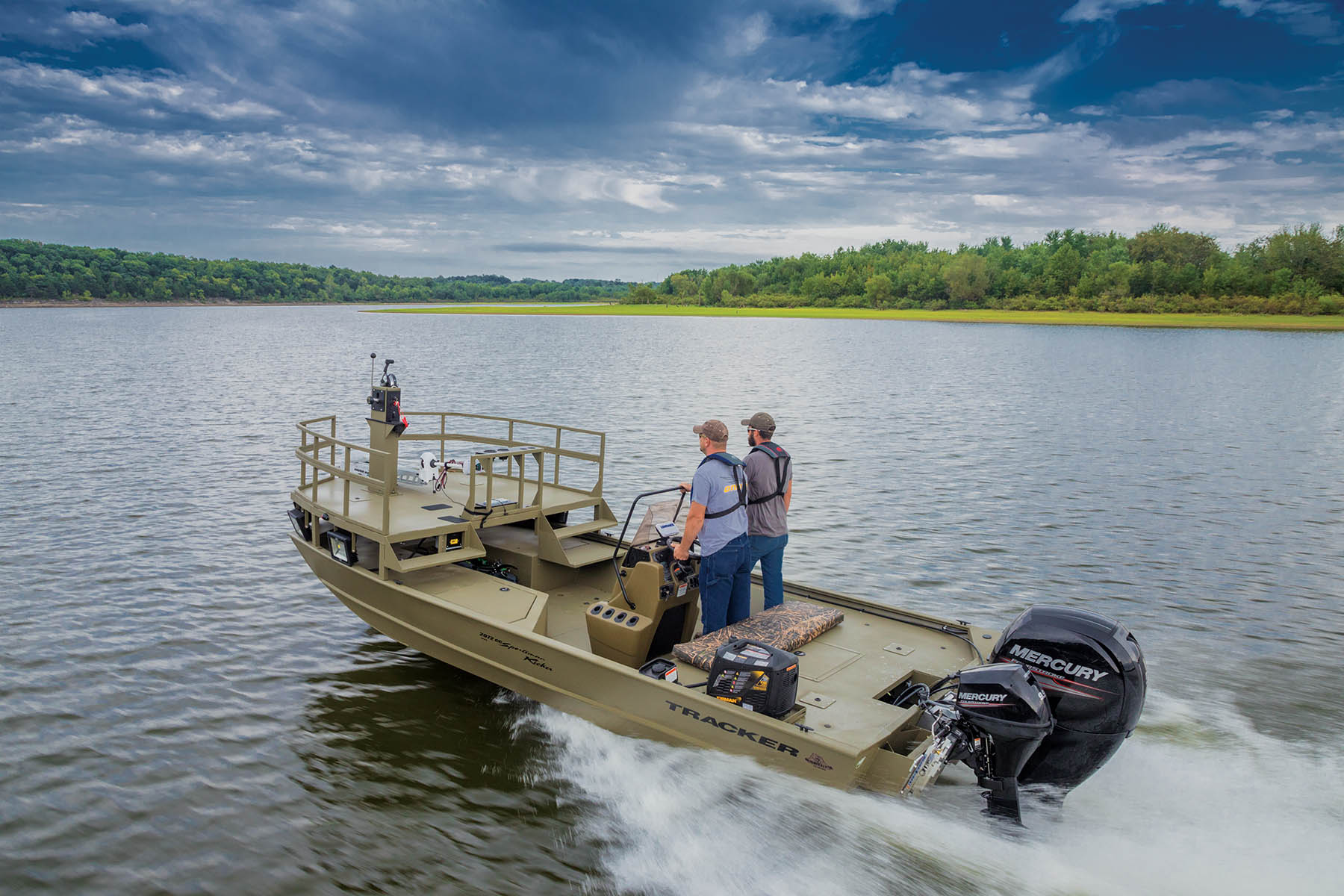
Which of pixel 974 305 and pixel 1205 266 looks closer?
pixel 1205 266

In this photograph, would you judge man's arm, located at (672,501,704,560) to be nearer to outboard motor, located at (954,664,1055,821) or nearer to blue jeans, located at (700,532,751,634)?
blue jeans, located at (700,532,751,634)

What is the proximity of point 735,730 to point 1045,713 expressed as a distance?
209cm

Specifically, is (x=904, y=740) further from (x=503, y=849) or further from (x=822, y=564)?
(x=822, y=564)

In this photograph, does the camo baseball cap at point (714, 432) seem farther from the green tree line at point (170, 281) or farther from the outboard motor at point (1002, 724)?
the green tree line at point (170, 281)

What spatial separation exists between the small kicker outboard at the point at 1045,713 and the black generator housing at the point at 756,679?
3.24 ft

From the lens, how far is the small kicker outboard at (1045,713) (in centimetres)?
557

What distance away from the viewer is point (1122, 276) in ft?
353

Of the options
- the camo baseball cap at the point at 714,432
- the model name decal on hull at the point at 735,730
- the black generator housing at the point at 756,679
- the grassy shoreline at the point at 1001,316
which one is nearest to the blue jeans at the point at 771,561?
the camo baseball cap at the point at 714,432

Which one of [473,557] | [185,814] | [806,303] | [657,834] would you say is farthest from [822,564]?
[806,303]

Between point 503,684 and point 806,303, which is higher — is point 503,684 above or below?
below

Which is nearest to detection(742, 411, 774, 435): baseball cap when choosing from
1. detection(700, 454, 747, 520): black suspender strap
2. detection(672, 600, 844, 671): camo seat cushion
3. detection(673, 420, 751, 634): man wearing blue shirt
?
detection(673, 420, 751, 634): man wearing blue shirt

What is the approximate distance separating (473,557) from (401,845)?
9.97 feet

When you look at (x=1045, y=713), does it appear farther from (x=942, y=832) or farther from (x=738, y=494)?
(x=738, y=494)

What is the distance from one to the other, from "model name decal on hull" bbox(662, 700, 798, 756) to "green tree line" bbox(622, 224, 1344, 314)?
110863 mm
